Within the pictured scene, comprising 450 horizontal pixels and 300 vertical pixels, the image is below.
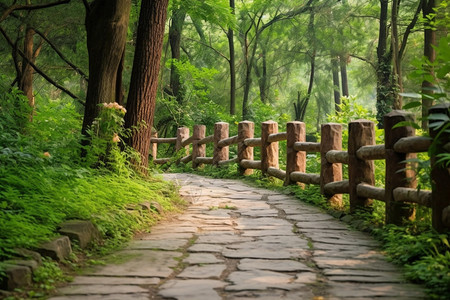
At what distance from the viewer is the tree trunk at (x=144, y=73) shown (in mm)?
7309

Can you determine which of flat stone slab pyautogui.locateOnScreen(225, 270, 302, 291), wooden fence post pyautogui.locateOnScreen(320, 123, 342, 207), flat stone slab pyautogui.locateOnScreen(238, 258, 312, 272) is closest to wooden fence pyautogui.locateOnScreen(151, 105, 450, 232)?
wooden fence post pyautogui.locateOnScreen(320, 123, 342, 207)

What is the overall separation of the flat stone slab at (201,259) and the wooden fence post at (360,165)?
245 cm

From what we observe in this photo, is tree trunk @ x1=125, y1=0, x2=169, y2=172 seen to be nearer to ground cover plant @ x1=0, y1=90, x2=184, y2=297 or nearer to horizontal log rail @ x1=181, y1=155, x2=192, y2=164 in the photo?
ground cover plant @ x1=0, y1=90, x2=184, y2=297

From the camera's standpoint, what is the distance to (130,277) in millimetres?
3760

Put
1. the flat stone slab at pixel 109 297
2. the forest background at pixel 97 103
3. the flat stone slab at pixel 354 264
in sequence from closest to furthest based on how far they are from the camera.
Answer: the flat stone slab at pixel 109 297, the flat stone slab at pixel 354 264, the forest background at pixel 97 103

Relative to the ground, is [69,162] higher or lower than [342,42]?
lower

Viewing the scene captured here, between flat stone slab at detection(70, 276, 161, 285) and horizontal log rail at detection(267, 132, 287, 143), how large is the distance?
236 inches

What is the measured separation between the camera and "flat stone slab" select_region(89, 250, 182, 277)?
388cm

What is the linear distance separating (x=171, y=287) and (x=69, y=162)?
10.00ft

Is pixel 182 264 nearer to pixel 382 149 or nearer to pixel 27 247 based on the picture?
pixel 27 247

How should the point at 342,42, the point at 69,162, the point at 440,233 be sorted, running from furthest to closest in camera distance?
the point at 342,42, the point at 69,162, the point at 440,233

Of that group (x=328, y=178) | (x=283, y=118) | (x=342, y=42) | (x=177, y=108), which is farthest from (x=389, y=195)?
(x=342, y=42)

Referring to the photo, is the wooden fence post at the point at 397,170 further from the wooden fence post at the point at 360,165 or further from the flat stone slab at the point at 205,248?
the flat stone slab at the point at 205,248

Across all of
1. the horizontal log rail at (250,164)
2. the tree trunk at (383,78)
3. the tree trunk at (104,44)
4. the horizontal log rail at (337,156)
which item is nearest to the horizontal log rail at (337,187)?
the horizontal log rail at (337,156)
